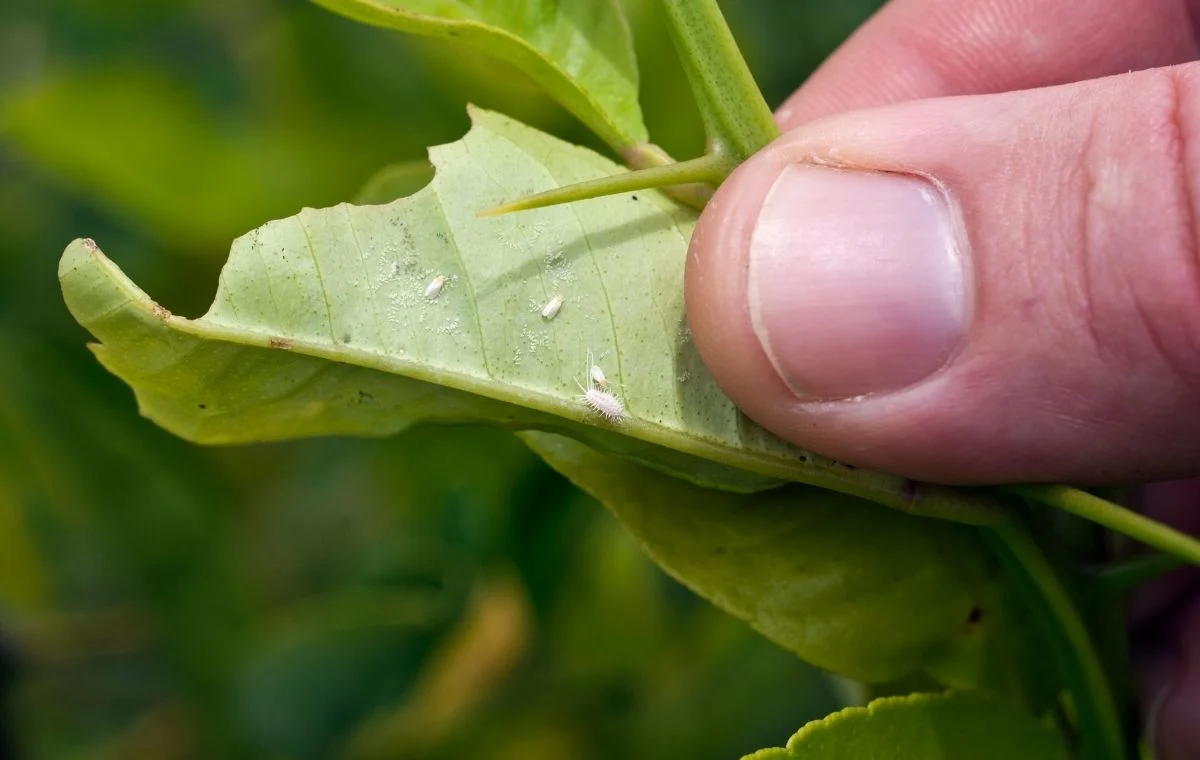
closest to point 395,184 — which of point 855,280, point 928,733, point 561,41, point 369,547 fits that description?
point 561,41

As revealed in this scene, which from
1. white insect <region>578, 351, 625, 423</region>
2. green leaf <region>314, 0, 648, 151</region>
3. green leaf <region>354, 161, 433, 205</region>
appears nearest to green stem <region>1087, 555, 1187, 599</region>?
white insect <region>578, 351, 625, 423</region>

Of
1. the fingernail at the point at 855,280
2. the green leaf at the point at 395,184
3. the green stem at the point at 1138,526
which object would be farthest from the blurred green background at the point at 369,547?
the green stem at the point at 1138,526

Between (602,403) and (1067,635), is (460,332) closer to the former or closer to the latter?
(602,403)

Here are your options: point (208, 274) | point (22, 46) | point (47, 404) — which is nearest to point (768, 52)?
point (208, 274)

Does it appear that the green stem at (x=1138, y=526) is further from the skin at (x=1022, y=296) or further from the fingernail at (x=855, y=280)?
the fingernail at (x=855, y=280)

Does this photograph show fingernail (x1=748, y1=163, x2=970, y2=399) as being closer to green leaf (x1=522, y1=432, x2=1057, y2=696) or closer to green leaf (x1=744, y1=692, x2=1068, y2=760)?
green leaf (x1=522, y1=432, x2=1057, y2=696)

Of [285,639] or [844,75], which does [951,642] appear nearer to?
[844,75]
